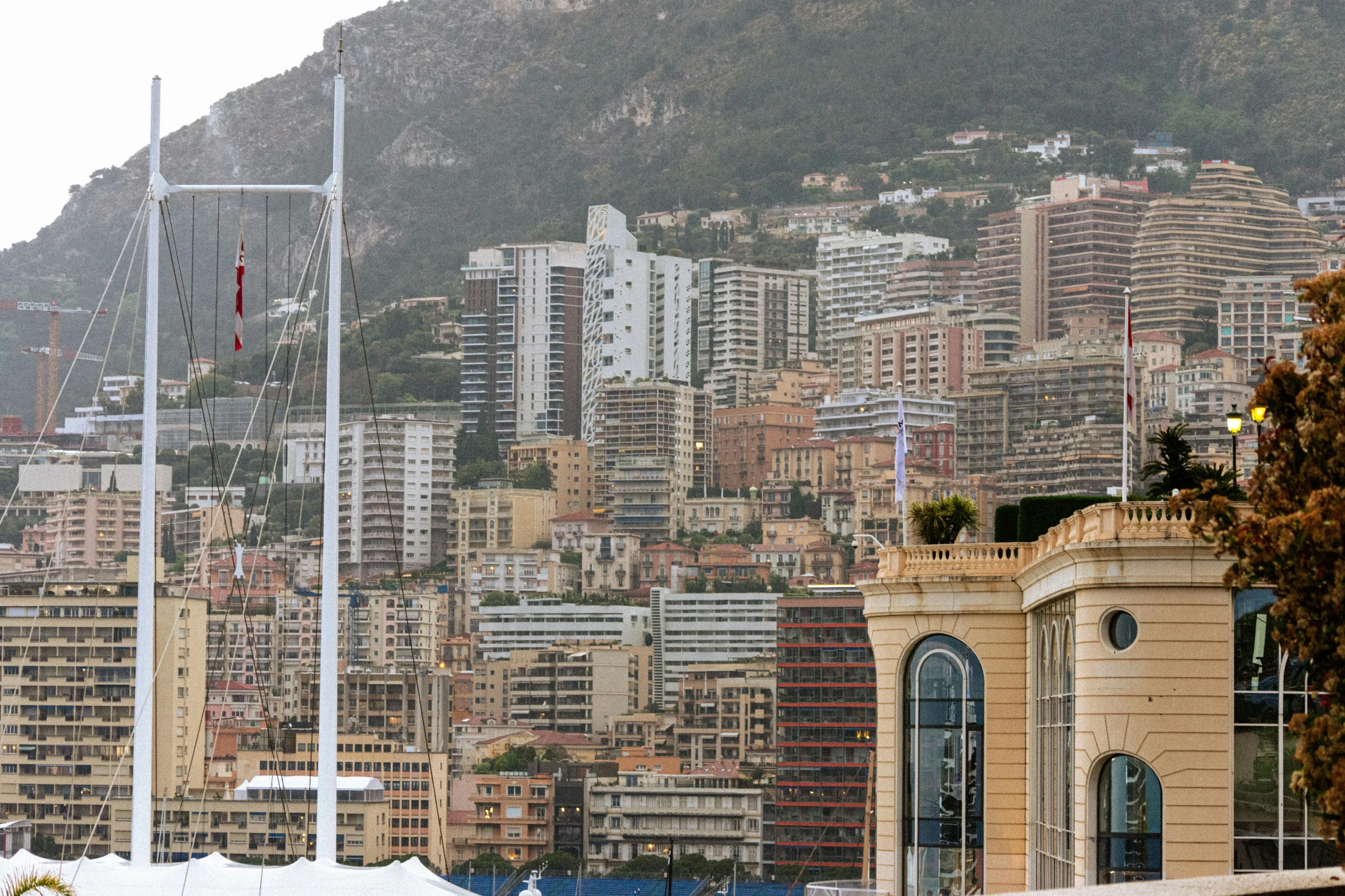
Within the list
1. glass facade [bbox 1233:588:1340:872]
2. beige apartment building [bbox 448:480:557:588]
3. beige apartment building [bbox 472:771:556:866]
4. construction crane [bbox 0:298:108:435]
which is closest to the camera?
glass facade [bbox 1233:588:1340:872]

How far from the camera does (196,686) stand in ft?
359

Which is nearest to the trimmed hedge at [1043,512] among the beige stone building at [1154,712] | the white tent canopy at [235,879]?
the beige stone building at [1154,712]

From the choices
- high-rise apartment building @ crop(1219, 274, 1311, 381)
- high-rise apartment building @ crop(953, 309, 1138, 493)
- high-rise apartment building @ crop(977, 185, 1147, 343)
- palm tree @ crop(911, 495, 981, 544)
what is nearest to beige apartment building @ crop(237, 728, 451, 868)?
→ high-rise apartment building @ crop(953, 309, 1138, 493)

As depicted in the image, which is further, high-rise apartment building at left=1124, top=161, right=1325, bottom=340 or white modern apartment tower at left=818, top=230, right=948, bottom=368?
white modern apartment tower at left=818, top=230, right=948, bottom=368

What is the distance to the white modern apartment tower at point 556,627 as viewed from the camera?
146m

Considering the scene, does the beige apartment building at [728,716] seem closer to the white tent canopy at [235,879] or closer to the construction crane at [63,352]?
the construction crane at [63,352]

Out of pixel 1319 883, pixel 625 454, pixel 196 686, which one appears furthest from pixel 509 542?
pixel 1319 883

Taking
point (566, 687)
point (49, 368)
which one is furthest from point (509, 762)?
point (49, 368)

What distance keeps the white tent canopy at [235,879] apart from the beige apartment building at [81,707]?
280 feet

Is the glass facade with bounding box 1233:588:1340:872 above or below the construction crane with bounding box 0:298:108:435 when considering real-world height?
below

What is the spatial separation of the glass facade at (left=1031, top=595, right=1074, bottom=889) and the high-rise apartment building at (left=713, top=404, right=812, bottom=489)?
14835cm

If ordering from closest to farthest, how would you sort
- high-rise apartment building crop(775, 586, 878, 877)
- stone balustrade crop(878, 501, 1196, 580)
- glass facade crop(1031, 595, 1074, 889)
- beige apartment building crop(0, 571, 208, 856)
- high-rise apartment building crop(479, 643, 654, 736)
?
stone balustrade crop(878, 501, 1196, 580), glass facade crop(1031, 595, 1074, 889), beige apartment building crop(0, 571, 208, 856), high-rise apartment building crop(775, 586, 878, 877), high-rise apartment building crop(479, 643, 654, 736)

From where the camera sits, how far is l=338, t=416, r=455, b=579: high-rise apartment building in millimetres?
164875

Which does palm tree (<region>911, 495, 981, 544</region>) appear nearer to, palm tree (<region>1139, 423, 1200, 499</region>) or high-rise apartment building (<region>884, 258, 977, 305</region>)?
palm tree (<region>1139, 423, 1200, 499</region>)
